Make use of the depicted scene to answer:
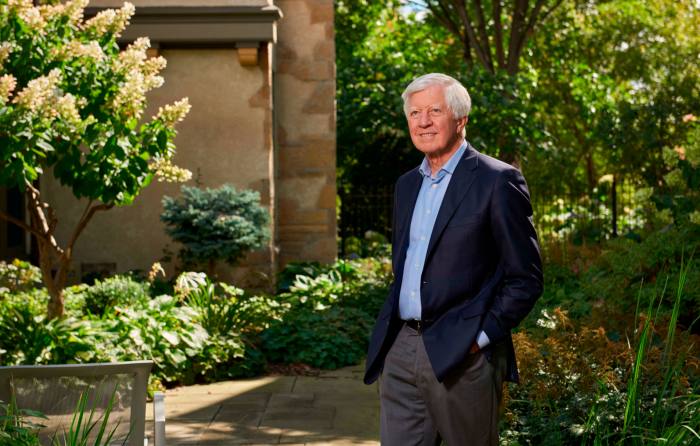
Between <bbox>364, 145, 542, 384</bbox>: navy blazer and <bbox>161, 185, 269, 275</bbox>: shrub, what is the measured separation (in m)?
7.67

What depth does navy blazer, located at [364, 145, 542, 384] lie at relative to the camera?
12.3 ft

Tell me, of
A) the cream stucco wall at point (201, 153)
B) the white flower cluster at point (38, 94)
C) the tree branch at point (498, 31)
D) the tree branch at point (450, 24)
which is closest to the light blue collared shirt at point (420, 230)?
the white flower cluster at point (38, 94)

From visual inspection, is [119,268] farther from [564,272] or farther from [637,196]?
[637,196]

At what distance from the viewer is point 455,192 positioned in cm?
389

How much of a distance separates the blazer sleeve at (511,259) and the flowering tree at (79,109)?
4.36 m

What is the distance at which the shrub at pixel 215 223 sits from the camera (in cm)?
1144

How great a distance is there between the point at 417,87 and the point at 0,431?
1957mm

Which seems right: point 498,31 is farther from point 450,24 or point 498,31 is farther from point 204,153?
point 204,153

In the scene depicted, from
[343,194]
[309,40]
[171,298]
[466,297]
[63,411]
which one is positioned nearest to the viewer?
[466,297]

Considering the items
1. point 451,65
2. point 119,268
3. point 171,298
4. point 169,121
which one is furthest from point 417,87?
point 451,65

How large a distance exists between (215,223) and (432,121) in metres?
7.72

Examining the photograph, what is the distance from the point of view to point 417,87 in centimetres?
388

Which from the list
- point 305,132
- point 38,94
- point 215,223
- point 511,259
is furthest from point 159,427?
point 305,132

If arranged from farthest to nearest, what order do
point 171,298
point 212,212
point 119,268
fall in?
point 119,268
point 212,212
point 171,298
